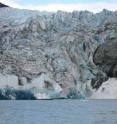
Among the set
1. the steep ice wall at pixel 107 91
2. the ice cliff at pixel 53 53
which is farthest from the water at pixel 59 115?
the ice cliff at pixel 53 53

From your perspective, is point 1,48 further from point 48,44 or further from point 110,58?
point 110,58

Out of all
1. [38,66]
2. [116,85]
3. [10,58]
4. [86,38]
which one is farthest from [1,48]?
[116,85]

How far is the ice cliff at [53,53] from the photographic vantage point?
47.5 meters

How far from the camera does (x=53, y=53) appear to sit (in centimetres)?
4859

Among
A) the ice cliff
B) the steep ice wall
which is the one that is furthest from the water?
the ice cliff

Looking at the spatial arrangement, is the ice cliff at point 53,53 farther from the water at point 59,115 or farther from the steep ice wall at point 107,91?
the water at point 59,115

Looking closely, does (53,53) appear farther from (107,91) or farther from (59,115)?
(59,115)

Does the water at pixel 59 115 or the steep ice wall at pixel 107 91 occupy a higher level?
the water at pixel 59 115

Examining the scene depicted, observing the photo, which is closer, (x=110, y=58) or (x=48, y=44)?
(x=48, y=44)

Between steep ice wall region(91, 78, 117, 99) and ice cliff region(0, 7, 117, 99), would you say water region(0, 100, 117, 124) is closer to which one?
steep ice wall region(91, 78, 117, 99)

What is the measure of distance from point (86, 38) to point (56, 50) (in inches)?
118

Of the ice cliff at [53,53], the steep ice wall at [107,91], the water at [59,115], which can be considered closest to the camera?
the water at [59,115]

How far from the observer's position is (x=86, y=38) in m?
49.6

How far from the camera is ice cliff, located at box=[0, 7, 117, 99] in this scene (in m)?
47.5
